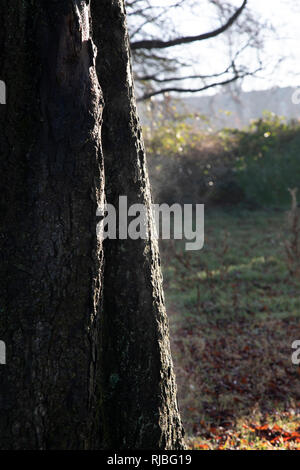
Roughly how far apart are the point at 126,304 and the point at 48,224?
0.55 m

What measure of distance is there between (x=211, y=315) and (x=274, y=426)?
3.54 meters

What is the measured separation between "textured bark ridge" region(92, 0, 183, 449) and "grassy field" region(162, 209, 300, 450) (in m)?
1.95

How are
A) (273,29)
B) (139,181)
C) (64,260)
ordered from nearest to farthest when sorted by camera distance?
(64,260), (139,181), (273,29)

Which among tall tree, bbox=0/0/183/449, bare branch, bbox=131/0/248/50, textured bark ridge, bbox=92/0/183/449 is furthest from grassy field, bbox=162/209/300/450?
bare branch, bbox=131/0/248/50

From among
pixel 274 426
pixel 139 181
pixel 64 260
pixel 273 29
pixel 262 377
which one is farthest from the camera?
pixel 273 29

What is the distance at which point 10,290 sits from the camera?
2262 mm

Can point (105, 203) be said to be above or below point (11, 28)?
below

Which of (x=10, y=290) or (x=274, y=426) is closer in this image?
(x=10, y=290)

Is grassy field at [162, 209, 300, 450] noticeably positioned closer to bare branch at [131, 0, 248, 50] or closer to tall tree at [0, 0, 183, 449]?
tall tree at [0, 0, 183, 449]

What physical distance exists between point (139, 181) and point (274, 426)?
3.04 m

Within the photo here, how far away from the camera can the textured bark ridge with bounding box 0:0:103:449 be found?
2.22m

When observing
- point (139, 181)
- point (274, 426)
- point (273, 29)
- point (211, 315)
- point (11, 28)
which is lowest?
point (274, 426)

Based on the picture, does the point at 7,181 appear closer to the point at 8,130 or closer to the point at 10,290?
the point at 8,130

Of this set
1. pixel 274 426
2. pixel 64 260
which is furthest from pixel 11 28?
pixel 274 426
